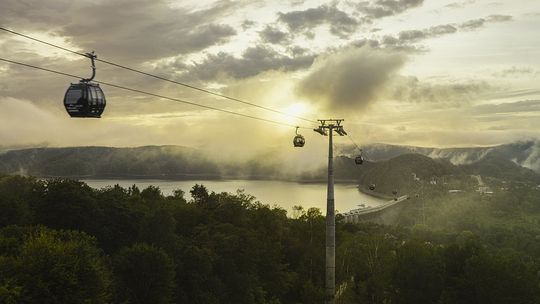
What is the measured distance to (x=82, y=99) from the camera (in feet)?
54.5

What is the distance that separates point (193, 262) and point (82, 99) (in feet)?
89.2

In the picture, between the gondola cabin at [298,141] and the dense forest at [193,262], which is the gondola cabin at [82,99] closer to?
the dense forest at [193,262]

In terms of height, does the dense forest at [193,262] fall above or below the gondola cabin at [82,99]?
below

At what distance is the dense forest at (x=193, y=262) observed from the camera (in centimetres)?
2523

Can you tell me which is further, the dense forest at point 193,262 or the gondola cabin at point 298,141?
the gondola cabin at point 298,141

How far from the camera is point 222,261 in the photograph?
149 ft

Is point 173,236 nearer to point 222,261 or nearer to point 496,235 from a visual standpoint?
point 222,261

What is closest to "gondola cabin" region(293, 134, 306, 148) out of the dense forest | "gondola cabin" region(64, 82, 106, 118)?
the dense forest

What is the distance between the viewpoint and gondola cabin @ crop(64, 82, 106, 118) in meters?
16.6

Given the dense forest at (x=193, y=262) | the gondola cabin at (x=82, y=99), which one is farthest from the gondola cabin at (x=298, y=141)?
the gondola cabin at (x=82, y=99)

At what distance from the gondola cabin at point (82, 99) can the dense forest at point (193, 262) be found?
1044cm

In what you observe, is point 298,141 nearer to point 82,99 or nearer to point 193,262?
point 193,262

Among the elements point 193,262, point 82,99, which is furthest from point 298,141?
point 82,99

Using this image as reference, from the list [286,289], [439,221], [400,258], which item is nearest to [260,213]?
[286,289]
